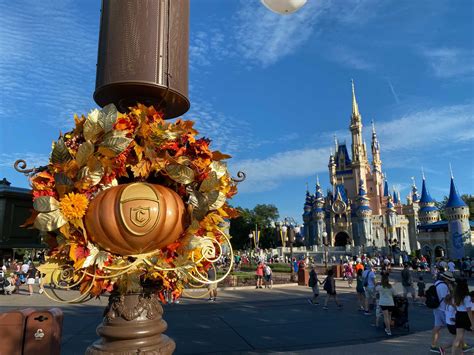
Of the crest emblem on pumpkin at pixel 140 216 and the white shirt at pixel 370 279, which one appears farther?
the white shirt at pixel 370 279

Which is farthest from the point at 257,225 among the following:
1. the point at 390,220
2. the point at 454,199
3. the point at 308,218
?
the point at 454,199

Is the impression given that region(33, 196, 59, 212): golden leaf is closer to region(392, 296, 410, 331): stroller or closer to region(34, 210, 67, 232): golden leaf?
region(34, 210, 67, 232): golden leaf

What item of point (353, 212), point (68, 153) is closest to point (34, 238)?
point (68, 153)

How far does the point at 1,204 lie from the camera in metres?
2.94

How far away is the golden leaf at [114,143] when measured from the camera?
2.10 m

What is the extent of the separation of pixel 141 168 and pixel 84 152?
1.17ft

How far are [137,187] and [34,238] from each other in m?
1.61

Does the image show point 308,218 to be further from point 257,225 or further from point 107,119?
point 107,119

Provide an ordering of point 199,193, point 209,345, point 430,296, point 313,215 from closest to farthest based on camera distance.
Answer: point 199,193 < point 430,296 < point 209,345 < point 313,215

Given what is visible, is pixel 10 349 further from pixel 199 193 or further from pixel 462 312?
pixel 462 312

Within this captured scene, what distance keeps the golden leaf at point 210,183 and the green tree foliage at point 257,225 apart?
6543 cm

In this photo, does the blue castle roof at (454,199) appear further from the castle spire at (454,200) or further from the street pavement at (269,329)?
the street pavement at (269,329)

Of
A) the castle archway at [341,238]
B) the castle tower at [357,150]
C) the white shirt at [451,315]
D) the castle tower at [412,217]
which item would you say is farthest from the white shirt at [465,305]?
the castle tower at [357,150]

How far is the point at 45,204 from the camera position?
1990 mm
